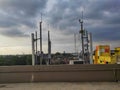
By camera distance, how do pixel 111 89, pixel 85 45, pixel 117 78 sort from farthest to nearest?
1. pixel 85 45
2. pixel 117 78
3. pixel 111 89

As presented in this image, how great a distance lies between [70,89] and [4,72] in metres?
5.14

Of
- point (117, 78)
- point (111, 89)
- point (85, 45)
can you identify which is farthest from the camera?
point (85, 45)


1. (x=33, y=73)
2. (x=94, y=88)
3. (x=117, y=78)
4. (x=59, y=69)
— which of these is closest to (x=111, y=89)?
(x=94, y=88)

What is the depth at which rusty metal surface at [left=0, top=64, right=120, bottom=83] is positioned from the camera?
49.5 ft

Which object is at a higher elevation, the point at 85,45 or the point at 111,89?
the point at 85,45

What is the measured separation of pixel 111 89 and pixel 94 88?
818 mm

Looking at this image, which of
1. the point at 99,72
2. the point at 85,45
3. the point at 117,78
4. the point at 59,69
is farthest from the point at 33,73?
the point at 85,45

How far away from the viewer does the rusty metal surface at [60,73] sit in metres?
15.1

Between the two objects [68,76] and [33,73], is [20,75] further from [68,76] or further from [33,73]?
[68,76]

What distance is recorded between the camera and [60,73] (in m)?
15.3

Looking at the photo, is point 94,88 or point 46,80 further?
point 46,80

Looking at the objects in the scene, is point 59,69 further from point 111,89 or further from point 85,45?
point 85,45

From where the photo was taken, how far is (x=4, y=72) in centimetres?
1552

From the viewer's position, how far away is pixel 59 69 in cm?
1536
